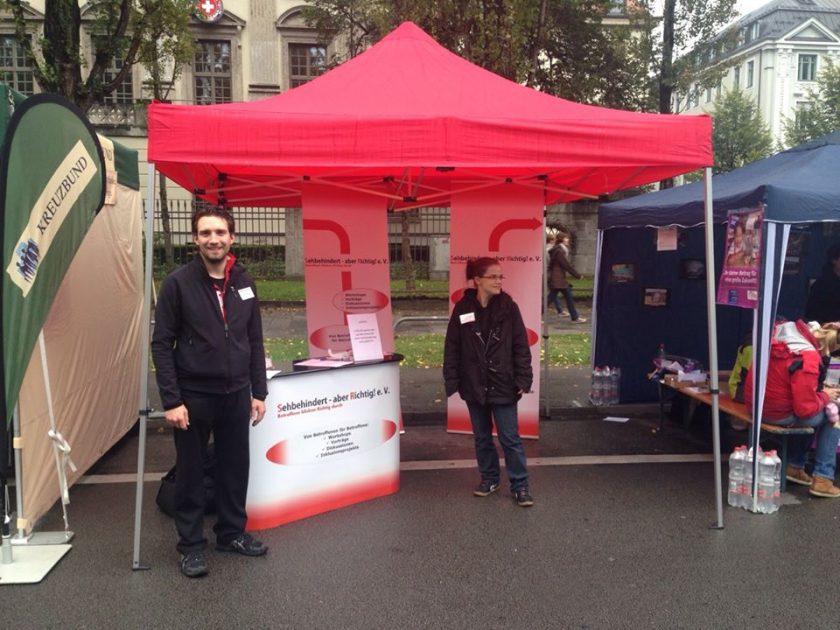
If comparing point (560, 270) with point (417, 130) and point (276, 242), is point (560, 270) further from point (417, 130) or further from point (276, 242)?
point (276, 242)

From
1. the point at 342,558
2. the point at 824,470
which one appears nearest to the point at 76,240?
the point at 342,558

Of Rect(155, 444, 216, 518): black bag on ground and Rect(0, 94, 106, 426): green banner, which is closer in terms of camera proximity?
Rect(0, 94, 106, 426): green banner

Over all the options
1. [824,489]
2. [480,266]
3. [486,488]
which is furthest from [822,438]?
[480,266]

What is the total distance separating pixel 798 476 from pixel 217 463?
13.6 ft

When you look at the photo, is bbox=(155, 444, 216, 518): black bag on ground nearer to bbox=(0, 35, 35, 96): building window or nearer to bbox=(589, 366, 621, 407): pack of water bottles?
bbox=(589, 366, 621, 407): pack of water bottles

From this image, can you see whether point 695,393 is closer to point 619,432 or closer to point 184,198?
point 619,432

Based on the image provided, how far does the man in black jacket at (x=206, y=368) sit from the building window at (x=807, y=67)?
189 feet

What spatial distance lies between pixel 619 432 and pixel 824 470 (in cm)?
197

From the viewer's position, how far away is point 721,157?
3506cm

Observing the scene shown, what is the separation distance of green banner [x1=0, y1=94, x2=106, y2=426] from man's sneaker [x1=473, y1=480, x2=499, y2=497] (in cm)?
295

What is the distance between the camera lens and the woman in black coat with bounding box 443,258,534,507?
178 inches

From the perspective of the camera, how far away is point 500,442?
4637mm

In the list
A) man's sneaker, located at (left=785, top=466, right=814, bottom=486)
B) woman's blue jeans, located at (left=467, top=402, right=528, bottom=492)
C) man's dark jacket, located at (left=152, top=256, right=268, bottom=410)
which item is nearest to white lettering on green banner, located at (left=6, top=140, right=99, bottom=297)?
man's dark jacket, located at (left=152, top=256, right=268, bottom=410)

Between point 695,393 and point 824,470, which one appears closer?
point 824,470
